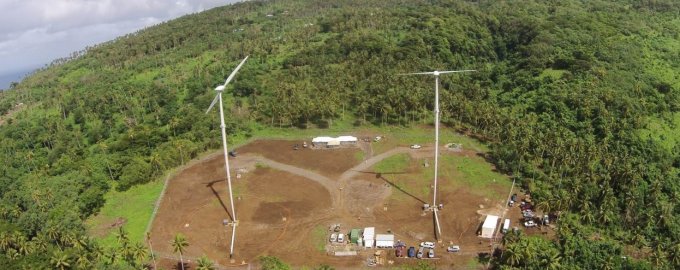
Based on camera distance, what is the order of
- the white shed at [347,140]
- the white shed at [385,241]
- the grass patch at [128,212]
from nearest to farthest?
the white shed at [385,241]
the grass patch at [128,212]
the white shed at [347,140]

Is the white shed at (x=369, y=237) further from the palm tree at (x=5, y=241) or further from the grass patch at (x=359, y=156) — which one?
the palm tree at (x=5, y=241)

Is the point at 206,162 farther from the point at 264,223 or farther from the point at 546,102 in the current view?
the point at 546,102

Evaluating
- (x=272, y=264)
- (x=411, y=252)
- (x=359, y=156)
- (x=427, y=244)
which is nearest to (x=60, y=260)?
(x=272, y=264)

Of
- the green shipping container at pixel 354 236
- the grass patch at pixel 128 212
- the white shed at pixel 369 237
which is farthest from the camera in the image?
the grass patch at pixel 128 212

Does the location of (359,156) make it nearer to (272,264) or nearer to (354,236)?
(354,236)

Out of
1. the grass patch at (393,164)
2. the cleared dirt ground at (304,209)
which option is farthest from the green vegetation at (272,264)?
the grass patch at (393,164)

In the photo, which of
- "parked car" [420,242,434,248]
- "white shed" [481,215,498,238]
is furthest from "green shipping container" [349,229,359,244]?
"white shed" [481,215,498,238]
